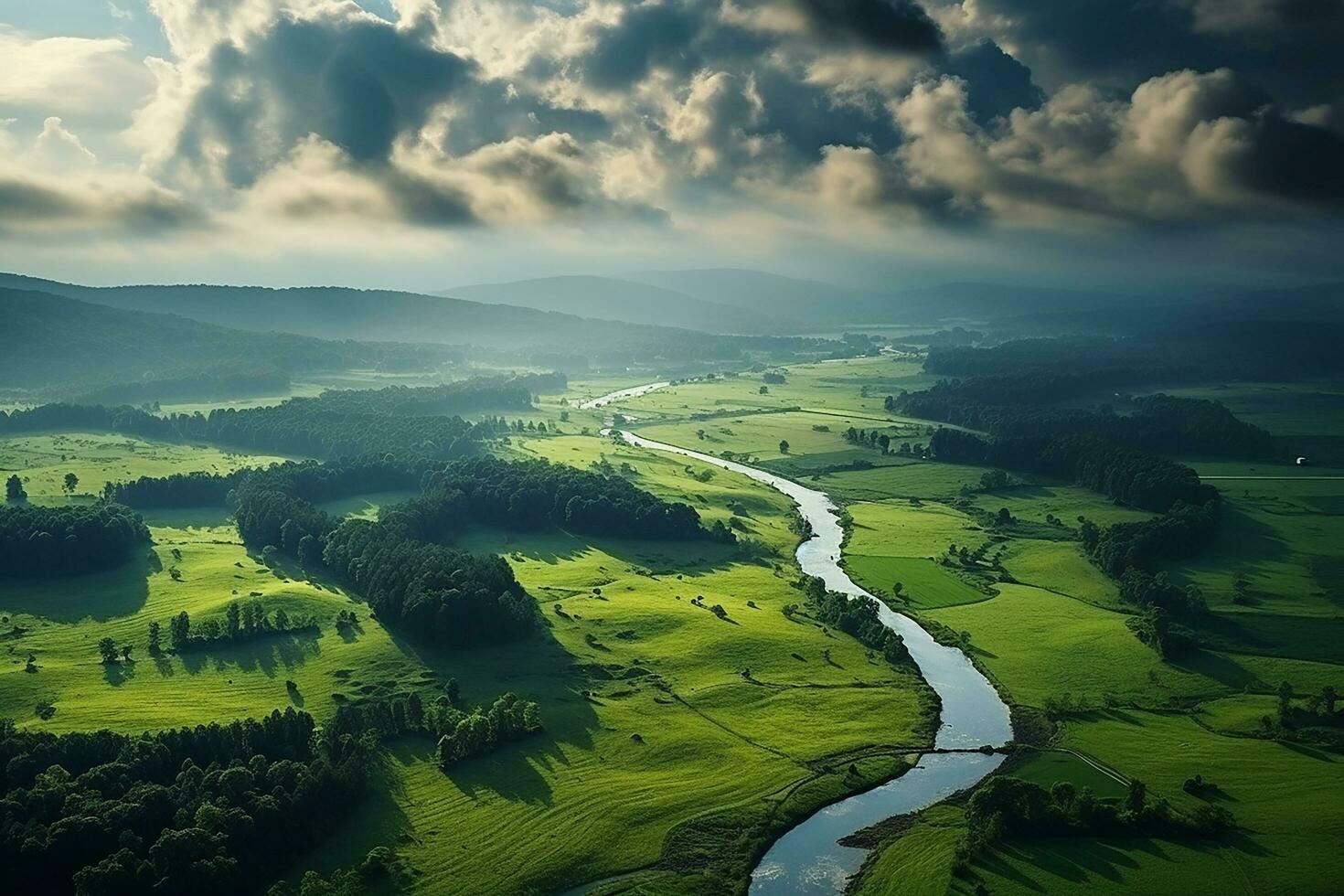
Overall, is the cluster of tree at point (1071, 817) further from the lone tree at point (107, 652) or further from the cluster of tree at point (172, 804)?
the lone tree at point (107, 652)

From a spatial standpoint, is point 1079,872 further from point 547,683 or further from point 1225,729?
point 547,683

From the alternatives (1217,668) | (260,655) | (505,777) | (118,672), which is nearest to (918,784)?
(505,777)

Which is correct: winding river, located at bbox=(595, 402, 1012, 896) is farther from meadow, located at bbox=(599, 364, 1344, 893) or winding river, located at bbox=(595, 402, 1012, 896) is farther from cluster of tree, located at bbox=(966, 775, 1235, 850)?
cluster of tree, located at bbox=(966, 775, 1235, 850)

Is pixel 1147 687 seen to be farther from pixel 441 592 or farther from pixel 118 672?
pixel 118 672

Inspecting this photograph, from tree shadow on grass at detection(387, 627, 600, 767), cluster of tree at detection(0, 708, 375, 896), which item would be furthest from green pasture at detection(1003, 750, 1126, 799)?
cluster of tree at detection(0, 708, 375, 896)

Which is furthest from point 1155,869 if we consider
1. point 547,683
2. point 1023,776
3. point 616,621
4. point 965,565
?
point 965,565

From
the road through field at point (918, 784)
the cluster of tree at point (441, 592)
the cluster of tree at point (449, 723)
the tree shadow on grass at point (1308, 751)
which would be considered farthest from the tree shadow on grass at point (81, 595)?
the tree shadow on grass at point (1308, 751)

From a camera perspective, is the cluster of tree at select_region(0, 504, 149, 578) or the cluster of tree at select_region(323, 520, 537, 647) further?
the cluster of tree at select_region(0, 504, 149, 578)
